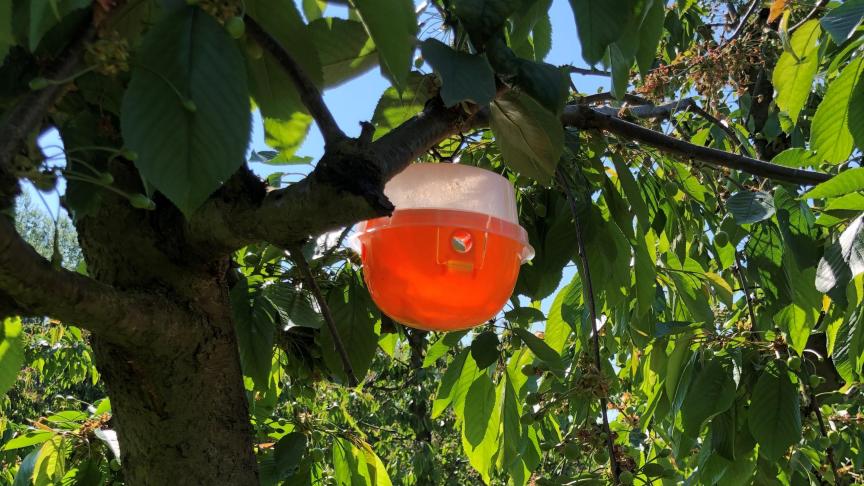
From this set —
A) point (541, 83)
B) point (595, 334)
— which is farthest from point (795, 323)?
point (541, 83)

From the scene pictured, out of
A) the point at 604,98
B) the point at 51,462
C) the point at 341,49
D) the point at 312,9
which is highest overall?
the point at 604,98

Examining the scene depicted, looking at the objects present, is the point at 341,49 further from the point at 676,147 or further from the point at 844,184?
the point at 844,184

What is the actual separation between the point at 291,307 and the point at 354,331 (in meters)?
0.12

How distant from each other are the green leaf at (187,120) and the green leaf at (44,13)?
6cm

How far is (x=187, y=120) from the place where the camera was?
0.54 metres

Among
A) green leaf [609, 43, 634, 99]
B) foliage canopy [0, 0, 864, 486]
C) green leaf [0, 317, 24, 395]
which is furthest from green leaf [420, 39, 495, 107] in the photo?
green leaf [0, 317, 24, 395]

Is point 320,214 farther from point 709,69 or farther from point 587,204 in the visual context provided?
point 709,69

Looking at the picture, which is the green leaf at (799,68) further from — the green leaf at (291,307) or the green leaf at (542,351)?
the green leaf at (291,307)

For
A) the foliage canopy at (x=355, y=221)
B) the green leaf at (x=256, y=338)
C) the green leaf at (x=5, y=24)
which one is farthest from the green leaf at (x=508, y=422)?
the green leaf at (x=5, y=24)

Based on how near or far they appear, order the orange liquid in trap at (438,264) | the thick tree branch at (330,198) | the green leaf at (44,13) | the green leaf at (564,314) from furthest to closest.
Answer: the green leaf at (564,314) → the orange liquid in trap at (438,264) → the thick tree branch at (330,198) → the green leaf at (44,13)

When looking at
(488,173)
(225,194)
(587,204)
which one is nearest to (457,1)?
(225,194)

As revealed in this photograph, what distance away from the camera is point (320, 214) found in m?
0.71

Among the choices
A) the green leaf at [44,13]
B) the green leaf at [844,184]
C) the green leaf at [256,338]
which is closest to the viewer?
the green leaf at [44,13]

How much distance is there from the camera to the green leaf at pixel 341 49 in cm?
94
